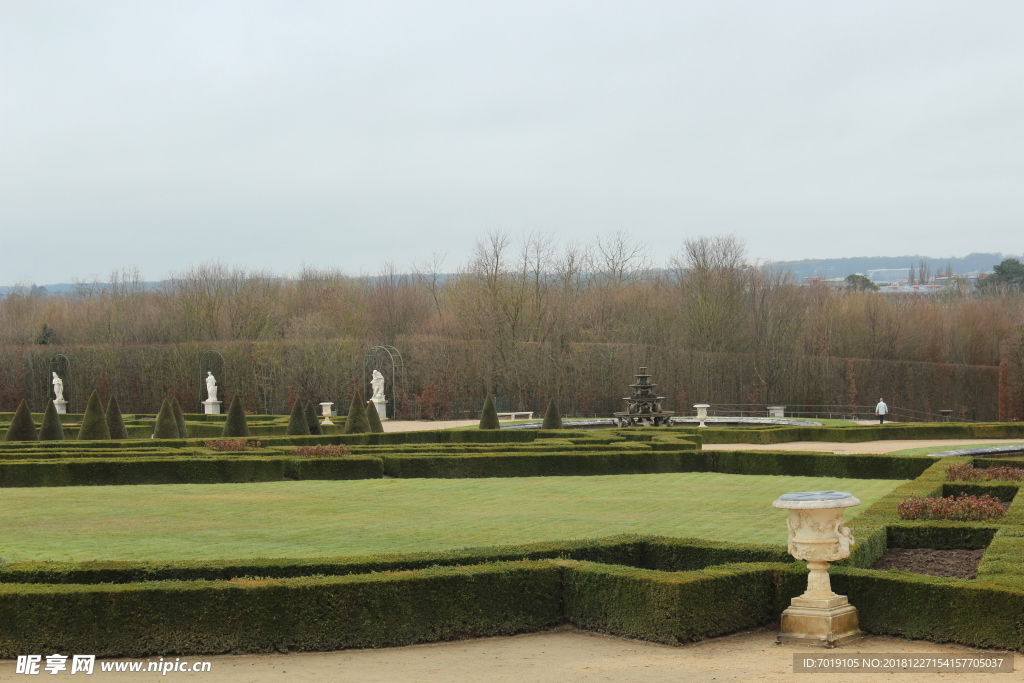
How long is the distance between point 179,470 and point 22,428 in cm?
1000

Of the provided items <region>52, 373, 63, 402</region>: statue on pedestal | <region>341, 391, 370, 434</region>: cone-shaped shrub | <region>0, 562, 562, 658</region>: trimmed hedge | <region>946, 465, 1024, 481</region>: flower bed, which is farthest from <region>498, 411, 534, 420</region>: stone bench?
<region>0, 562, 562, 658</region>: trimmed hedge

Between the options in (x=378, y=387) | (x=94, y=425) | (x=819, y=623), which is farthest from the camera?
(x=378, y=387)

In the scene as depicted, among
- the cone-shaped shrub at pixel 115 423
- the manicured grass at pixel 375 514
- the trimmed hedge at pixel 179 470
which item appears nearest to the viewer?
the manicured grass at pixel 375 514

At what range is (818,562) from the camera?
7.41m

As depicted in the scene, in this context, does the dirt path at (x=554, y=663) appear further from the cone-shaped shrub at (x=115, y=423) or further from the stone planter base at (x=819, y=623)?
the cone-shaped shrub at (x=115, y=423)

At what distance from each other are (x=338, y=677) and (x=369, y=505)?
786 cm

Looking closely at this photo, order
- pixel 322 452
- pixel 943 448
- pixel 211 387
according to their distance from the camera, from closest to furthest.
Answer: pixel 322 452, pixel 943 448, pixel 211 387

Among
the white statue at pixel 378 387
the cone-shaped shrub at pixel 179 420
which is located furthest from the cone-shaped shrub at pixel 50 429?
the white statue at pixel 378 387

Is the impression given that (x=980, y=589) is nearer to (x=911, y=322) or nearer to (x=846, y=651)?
(x=846, y=651)

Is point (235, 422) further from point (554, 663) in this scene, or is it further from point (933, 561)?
point (554, 663)

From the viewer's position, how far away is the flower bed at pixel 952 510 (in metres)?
11.0

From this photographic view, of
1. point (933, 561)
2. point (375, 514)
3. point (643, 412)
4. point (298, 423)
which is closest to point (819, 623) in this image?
point (933, 561)

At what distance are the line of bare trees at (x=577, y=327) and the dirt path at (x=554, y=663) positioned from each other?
3601 cm

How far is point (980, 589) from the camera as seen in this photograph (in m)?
6.96
